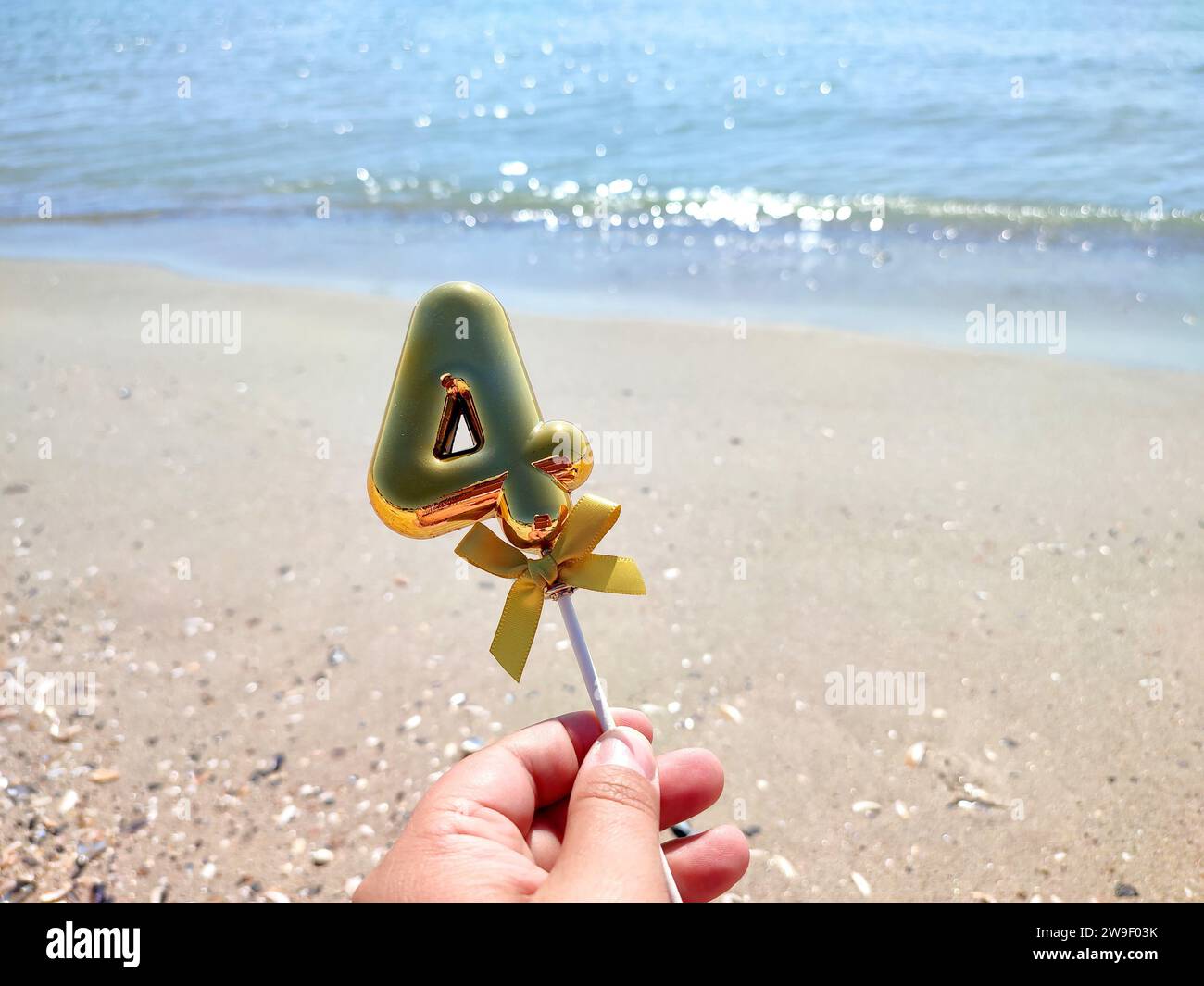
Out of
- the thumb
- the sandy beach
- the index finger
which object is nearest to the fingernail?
the thumb

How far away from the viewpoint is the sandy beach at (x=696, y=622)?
308cm

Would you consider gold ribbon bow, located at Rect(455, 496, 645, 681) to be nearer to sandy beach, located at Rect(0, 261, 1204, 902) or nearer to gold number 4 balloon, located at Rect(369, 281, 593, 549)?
gold number 4 balloon, located at Rect(369, 281, 593, 549)

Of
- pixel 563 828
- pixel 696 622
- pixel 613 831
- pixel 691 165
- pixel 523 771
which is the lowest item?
pixel 696 622

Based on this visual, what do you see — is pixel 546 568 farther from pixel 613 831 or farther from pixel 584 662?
pixel 613 831

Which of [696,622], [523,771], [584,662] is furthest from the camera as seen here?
[696,622]

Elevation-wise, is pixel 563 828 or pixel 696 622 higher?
pixel 563 828

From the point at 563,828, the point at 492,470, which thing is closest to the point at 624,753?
the point at 563,828

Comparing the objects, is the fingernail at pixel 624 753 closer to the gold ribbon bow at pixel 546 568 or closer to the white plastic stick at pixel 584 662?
the white plastic stick at pixel 584 662

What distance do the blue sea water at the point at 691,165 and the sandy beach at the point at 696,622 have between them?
4.84ft

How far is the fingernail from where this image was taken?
1.86m

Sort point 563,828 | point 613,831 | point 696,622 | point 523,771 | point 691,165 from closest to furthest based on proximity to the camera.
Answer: point 613,831 < point 523,771 < point 563,828 < point 696,622 < point 691,165

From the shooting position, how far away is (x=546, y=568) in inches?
72.6

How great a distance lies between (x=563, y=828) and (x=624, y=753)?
1.32ft

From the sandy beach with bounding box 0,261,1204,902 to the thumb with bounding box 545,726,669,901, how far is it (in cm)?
131
